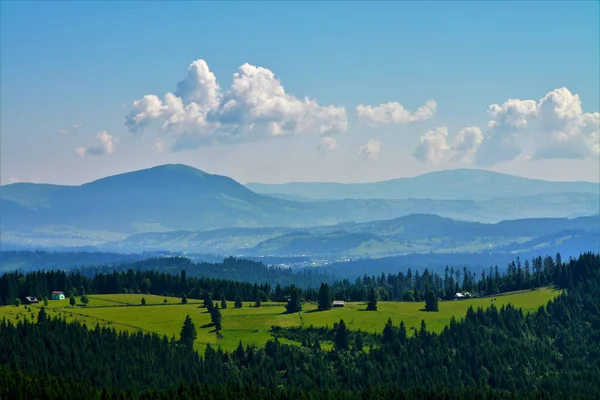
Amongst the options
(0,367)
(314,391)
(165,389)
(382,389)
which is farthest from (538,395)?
(0,367)

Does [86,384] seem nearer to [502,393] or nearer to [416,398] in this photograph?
[416,398]

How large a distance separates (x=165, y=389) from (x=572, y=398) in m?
86.8

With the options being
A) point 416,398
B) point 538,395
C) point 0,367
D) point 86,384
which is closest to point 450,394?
point 416,398

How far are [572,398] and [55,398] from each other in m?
107

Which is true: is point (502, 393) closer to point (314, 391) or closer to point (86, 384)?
point (314, 391)

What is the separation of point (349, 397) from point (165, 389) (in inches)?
1549

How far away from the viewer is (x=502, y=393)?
654ft

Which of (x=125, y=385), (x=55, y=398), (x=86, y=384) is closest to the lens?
(x=55, y=398)

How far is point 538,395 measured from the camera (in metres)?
198

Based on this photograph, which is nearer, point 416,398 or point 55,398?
point 55,398

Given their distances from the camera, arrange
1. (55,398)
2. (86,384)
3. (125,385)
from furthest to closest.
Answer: (125,385)
(86,384)
(55,398)

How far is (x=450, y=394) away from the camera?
630 feet

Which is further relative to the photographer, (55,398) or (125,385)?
(125,385)

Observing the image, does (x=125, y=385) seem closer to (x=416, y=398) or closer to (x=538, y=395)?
(x=416, y=398)
